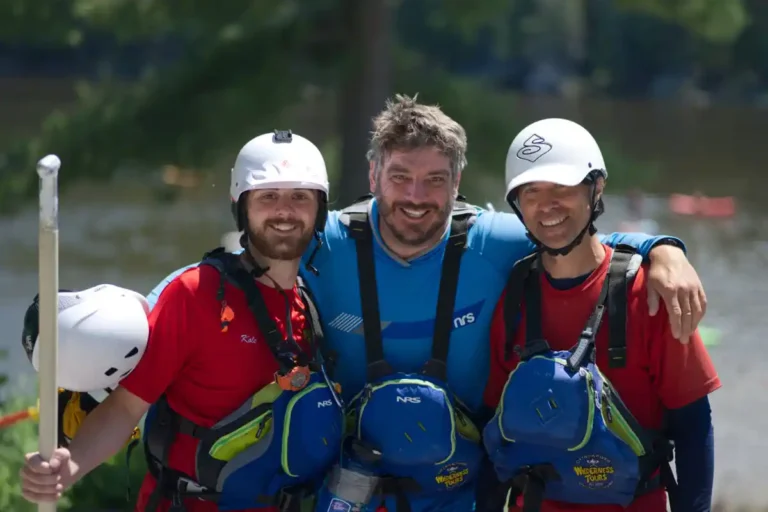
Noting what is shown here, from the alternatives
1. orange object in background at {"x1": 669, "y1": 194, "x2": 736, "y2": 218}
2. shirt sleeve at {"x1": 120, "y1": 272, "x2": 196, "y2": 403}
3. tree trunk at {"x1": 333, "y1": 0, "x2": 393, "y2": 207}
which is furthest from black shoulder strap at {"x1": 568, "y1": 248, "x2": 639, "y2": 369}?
orange object in background at {"x1": 669, "y1": 194, "x2": 736, "y2": 218}

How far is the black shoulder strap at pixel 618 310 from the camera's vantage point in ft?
11.3

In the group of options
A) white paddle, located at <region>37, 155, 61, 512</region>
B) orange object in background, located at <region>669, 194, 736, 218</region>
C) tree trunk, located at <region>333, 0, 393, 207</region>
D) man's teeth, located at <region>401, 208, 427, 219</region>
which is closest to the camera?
white paddle, located at <region>37, 155, 61, 512</region>

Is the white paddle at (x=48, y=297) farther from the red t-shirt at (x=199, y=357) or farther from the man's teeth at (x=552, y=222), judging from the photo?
the man's teeth at (x=552, y=222)

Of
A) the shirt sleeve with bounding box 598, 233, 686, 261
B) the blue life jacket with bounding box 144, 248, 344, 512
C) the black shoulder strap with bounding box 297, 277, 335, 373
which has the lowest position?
the blue life jacket with bounding box 144, 248, 344, 512

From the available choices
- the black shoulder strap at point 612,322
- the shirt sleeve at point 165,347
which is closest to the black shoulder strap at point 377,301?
the black shoulder strap at point 612,322

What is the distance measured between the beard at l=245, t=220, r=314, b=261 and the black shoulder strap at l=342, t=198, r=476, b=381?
0.25 m

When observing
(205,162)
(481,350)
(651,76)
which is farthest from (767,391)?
(651,76)

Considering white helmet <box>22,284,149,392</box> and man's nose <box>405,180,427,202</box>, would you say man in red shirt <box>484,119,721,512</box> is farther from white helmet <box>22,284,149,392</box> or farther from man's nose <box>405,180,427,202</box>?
white helmet <box>22,284,149,392</box>

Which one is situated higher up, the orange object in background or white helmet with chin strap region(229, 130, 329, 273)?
white helmet with chin strap region(229, 130, 329, 273)

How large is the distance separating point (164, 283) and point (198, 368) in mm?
326

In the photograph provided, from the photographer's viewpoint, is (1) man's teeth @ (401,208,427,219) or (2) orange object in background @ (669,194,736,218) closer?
(1) man's teeth @ (401,208,427,219)

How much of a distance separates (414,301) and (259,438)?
70 cm

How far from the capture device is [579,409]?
335cm

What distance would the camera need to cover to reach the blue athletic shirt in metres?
3.71
